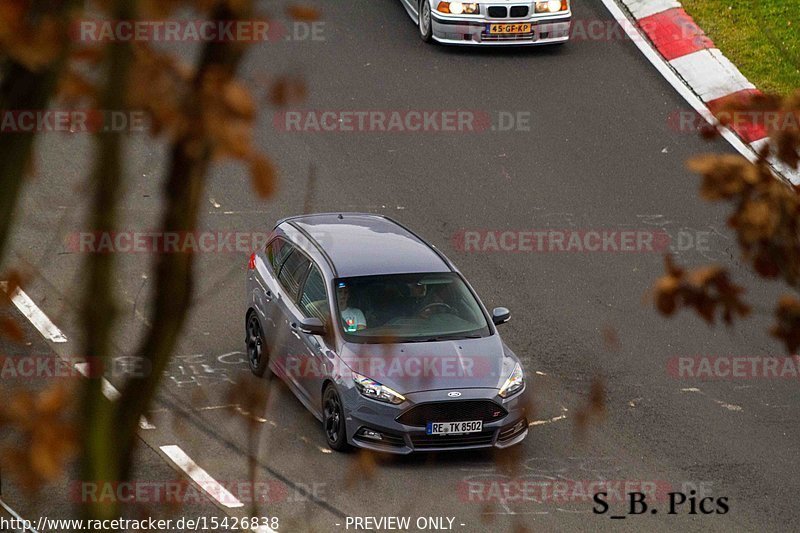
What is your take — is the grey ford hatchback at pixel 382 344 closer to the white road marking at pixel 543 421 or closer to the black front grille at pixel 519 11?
the white road marking at pixel 543 421

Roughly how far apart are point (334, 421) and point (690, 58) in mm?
10260

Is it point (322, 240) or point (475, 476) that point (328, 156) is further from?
point (475, 476)

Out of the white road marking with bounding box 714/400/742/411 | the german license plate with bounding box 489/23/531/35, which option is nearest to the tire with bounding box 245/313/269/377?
the white road marking with bounding box 714/400/742/411

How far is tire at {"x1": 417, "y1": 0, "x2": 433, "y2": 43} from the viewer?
1978cm

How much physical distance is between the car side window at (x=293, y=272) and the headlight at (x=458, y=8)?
25.4 ft

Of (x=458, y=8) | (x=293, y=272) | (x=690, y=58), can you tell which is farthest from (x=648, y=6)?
(x=293, y=272)

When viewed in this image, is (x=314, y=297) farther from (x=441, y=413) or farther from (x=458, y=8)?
(x=458, y=8)

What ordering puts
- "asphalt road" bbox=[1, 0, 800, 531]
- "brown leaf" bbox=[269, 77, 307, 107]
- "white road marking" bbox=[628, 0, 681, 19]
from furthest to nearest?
"white road marking" bbox=[628, 0, 681, 19] → "asphalt road" bbox=[1, 0, 800, 531] → "brown leaf" bbox=[269, 77, 307, 107]

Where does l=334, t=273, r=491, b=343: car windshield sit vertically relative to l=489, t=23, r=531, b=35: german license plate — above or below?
below

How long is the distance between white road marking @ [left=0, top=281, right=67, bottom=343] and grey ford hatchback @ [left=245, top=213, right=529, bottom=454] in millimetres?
2016

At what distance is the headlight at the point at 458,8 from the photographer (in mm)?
19375

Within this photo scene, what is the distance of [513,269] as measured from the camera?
49.2 feet

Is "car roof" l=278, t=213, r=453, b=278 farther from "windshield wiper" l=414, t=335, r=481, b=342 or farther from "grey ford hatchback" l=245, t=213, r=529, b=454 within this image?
"windshield wiper" l=414, t=335, r=481, b=342

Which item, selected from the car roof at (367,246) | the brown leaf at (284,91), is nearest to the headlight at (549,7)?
the car roof at (367,246)
